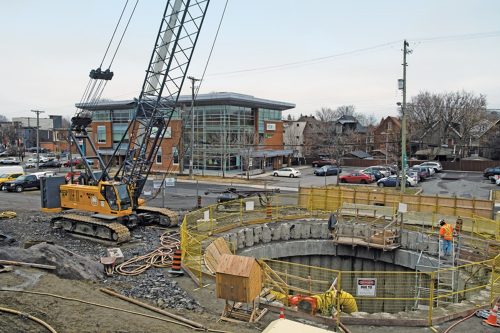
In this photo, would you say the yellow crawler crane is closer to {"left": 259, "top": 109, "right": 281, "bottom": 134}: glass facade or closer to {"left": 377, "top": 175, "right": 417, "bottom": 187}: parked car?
{"left": 377, "top": 175, "right": 417, "bottom": 187}: parked car

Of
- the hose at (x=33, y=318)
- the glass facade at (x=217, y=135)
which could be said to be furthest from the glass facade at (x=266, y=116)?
the hose at (x=33, y=318)

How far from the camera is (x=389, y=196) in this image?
85.5ft

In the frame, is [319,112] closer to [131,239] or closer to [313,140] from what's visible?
[313,140]

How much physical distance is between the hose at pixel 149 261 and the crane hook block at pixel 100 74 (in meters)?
9.13

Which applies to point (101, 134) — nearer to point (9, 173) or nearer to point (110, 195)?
point (9, 173)

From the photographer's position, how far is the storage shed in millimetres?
10000

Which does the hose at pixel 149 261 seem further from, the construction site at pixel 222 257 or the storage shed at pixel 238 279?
the storage shed at pixel 238 279

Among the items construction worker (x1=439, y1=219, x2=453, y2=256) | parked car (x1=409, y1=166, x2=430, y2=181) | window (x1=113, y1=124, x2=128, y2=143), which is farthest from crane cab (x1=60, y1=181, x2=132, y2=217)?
window (x1=113, y1=124, x2=128, y2=143)

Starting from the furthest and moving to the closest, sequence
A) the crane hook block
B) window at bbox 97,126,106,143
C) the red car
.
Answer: window at bbox 97,126,106,143, the red car, the crane hook block

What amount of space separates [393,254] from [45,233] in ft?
58.5

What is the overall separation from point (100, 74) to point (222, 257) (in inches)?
563

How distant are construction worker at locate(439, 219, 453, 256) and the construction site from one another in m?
0.06

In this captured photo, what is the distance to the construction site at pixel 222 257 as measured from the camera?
10484mm

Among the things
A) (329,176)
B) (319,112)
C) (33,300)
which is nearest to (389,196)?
(33,300)
